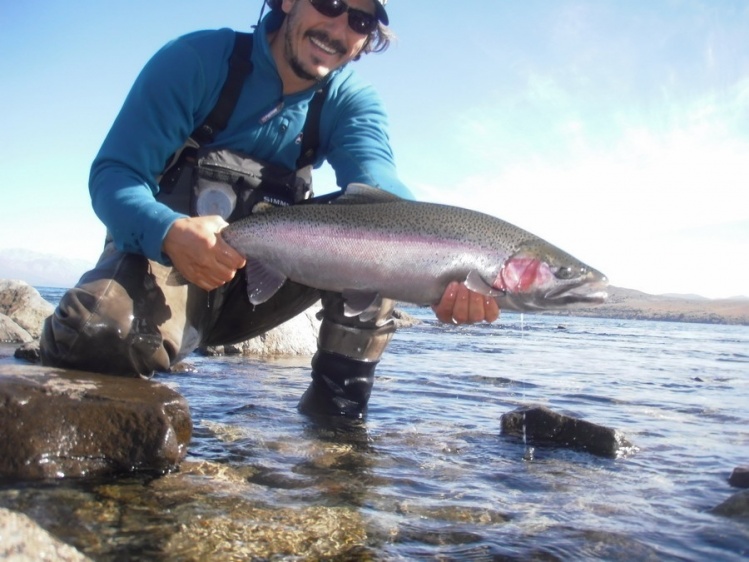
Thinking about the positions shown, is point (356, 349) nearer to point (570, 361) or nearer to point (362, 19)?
point (362, 19)

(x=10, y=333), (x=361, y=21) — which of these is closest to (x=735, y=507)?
(x=361, y=21)

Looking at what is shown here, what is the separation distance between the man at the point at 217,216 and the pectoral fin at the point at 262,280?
0.10m

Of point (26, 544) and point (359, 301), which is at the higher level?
point (359, 301)

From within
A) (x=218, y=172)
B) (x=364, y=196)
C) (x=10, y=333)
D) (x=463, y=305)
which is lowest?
(x=10, y=333)

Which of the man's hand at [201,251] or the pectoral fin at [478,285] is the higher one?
the man's hand at [201,251]

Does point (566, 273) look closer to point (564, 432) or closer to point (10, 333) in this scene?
point (564, 432)

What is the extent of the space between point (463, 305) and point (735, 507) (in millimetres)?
1594

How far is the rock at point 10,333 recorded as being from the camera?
35.1 feet

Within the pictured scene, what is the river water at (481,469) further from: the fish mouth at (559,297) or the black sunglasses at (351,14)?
the black sunglasses at (351,14)

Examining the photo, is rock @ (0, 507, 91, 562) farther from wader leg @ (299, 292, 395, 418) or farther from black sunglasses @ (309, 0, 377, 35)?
black sunglasses @ (309, 0, 377, 35)

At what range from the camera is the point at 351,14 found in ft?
15.1

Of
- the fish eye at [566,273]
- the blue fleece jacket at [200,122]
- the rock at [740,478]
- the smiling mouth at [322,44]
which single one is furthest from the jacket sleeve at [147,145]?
the rock at [740,478]

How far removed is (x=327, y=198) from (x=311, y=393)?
4.64 feet

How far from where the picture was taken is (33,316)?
12.4 meters
